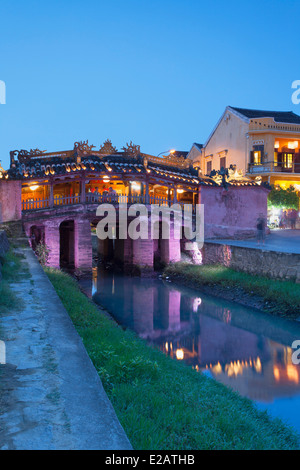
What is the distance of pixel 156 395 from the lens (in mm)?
4312

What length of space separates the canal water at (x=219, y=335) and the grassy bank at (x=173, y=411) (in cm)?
146

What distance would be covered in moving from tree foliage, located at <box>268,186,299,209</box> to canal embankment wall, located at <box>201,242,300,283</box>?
9289 mm

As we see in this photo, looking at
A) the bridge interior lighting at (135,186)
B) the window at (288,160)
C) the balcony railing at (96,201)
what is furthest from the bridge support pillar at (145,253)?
the window at (288,160)

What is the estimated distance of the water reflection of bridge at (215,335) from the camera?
8.22 m

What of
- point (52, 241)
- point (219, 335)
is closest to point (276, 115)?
point (52, 241)

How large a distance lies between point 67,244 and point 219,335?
50.3ft

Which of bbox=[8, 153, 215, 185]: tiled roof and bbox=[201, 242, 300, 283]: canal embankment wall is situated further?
bbox=[8, 153, 215, 185]: tiled roof

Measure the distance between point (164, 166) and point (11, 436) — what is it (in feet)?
69.8

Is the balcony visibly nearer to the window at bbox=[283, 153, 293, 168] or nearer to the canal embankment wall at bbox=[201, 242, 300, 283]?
the window at bbox=[283, 153, 293, 168]

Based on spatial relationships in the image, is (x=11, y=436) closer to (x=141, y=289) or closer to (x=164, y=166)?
(x=141, y=289)

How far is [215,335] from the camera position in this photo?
11312 millimetres

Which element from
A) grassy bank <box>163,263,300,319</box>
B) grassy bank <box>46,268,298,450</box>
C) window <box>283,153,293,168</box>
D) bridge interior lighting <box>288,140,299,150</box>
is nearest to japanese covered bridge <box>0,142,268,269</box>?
grassy bank <box>163,263,300,319</box>

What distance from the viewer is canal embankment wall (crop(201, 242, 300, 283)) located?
13.8 meters

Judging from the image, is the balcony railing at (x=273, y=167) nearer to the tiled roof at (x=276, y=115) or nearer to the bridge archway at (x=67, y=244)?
the tiled roof at (x=276, y=115)
